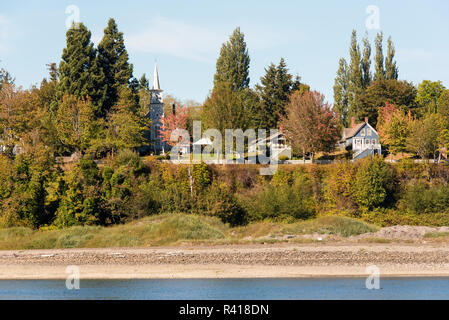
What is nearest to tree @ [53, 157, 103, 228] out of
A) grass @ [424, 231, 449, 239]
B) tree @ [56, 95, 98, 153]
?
tree @ [56, 95, 98, 153]

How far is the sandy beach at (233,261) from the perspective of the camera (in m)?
30.0

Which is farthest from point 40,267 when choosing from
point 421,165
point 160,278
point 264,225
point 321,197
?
point 421,165

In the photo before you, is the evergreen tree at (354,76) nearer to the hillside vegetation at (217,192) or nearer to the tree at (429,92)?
the tree at (429,92)

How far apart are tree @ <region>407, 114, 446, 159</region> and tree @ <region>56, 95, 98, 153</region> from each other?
31418 mm

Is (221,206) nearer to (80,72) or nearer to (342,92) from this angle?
(80,72)

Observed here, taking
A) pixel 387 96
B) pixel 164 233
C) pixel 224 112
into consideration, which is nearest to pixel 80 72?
pixel 224 112

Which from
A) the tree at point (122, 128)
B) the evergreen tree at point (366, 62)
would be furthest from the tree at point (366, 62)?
the tree at point (122, 128)

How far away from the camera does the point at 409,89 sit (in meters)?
74.3

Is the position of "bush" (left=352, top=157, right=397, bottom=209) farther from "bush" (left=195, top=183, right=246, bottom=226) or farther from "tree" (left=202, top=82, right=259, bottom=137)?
"tree" (left=202, top=82, right=259, bottom=137)

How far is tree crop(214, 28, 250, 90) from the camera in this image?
81938 mm

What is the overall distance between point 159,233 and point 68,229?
21.5ft

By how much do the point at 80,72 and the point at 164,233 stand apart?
3057 cm

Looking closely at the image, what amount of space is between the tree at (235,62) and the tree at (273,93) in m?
12.4
